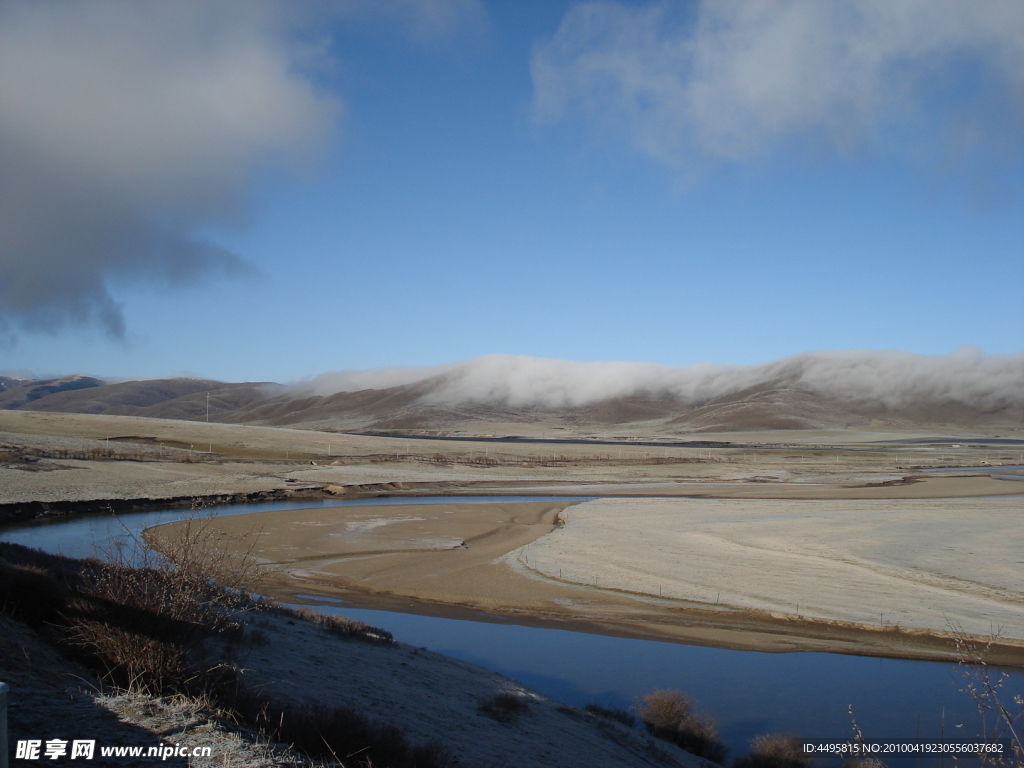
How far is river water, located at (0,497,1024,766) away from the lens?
36.3ft

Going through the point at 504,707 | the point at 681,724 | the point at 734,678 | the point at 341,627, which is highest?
the point at 341,627

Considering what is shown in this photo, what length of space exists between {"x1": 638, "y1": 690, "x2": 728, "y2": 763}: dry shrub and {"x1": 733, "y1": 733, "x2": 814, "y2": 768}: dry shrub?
1.61 ft

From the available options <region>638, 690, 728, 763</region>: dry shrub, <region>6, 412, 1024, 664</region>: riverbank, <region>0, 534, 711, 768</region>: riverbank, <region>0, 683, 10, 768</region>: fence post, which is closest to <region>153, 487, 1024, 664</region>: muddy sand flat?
<region>6, 412, 1024, 664</region>: riverbank

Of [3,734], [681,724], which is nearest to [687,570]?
[681,724]

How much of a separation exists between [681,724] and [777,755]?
1.48m

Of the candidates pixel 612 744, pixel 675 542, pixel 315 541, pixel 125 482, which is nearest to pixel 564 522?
pixel 675 542

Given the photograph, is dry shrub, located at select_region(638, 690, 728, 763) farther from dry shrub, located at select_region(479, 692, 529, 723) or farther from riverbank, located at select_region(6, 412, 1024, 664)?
riverbank, located at select_region(6, 412, 1024, 664)

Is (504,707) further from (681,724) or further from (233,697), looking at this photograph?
(233,697)

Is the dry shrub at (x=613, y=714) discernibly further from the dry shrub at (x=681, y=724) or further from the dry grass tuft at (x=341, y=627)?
the dry grass tuft at (x=341, y=627)

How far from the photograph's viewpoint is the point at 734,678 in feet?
42.6

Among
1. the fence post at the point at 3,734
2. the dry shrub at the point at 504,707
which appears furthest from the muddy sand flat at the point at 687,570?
the fence post at the point at 3,734

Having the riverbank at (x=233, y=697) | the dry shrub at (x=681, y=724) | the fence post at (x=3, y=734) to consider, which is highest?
the fence post at (x=3, y=734)

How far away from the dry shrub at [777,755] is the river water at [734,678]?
0.52 m

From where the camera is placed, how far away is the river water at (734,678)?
11.1 metres
